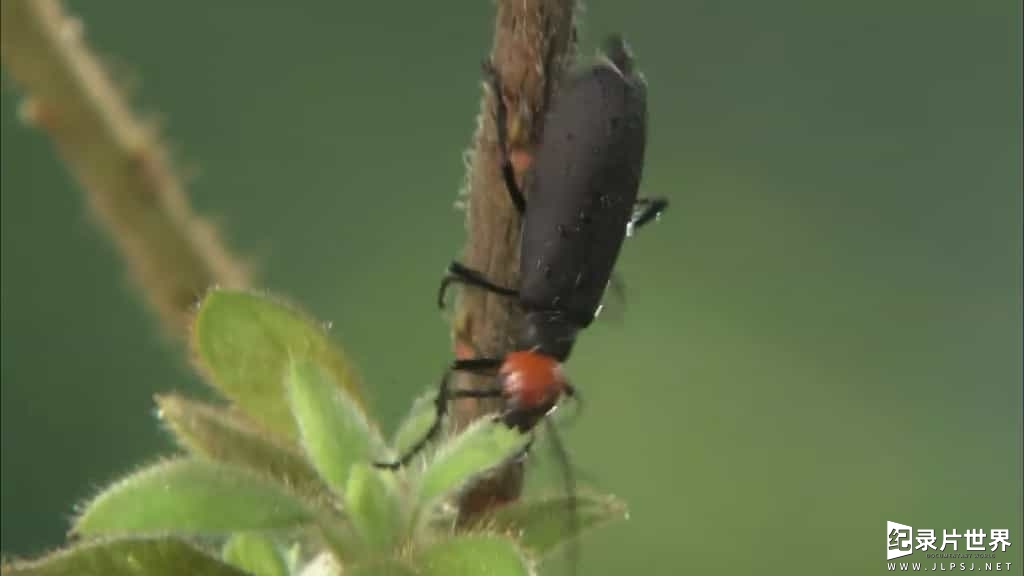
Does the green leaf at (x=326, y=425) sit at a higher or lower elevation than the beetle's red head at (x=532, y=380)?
lower

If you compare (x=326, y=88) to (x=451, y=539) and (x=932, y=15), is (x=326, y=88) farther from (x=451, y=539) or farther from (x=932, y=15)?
(x=451, y=539)

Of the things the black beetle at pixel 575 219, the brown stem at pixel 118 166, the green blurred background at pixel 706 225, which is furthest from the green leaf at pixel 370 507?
the green blurred background at pixel 706 225

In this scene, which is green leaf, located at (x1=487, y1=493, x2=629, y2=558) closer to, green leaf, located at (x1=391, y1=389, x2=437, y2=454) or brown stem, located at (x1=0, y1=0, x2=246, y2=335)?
green leaf, located at (x1=391, y1=389, x2=437, y2=454)

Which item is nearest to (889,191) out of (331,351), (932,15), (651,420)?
(932,15)

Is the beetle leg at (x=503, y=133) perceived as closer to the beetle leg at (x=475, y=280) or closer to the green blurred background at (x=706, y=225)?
the beetle leg at (x=475, y=280)

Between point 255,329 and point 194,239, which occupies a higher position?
point 194,239

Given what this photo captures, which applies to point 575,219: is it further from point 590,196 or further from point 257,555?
point 257,555

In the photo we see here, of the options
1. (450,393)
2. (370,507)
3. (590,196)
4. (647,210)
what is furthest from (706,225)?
(370,507)
